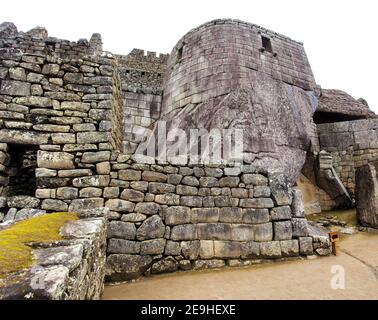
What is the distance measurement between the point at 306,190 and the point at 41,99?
960cm

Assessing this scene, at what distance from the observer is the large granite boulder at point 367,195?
775cm

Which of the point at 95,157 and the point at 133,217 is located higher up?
the point at 95,157

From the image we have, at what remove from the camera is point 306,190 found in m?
10.7

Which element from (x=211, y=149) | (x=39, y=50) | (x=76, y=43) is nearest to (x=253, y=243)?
(x=211, y=149)

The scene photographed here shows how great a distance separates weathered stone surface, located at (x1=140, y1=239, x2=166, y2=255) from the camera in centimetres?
409

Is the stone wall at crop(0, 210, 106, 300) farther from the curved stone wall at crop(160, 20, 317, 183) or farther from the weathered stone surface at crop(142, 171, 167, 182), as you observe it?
the curved stone wall at crop(160, 20, 317, 183)

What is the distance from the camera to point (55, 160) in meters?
4.11

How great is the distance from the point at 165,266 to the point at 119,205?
115cm

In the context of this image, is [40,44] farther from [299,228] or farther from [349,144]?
[349,144]

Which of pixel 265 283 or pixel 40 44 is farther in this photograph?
pixel 40 44

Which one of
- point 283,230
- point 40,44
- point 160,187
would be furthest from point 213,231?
point 40,44

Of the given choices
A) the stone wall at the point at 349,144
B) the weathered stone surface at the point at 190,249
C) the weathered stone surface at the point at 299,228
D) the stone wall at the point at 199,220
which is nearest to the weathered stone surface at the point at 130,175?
the stone wall at the point at 199,220

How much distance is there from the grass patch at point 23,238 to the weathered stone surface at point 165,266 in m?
1.51

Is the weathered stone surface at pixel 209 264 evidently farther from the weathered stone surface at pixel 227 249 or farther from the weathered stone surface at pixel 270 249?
the weathered stone surface at pixel 270 249
